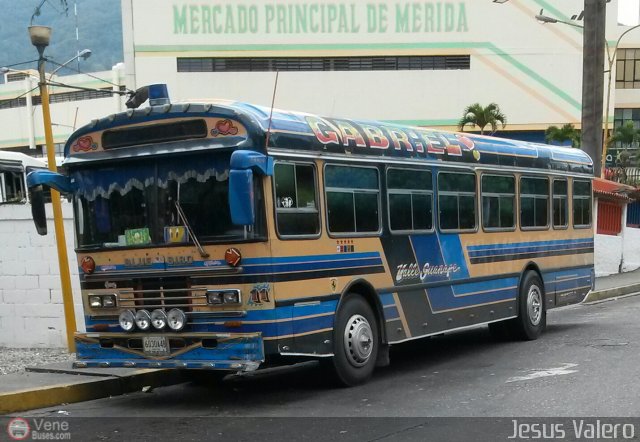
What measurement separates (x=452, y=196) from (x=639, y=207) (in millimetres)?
25101

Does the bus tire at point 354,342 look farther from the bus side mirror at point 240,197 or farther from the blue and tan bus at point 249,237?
the bus side mirror at point 240,197

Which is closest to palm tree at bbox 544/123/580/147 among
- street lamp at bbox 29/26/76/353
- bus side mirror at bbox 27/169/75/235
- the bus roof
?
the bus roof

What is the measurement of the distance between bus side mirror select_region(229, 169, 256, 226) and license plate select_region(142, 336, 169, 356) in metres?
1.61

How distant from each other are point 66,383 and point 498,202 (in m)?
6.44

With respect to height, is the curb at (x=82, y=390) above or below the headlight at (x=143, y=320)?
below

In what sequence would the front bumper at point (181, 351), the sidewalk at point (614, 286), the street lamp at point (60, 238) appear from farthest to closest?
the sidewalk at point (614, 286), the street lamp at point (60, 238), the front bumper at point (181, 351)

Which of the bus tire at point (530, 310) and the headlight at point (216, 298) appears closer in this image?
the headlight at point (216, 298)

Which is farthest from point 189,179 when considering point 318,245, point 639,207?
point 639,207

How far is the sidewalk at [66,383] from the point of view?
8.43 metres

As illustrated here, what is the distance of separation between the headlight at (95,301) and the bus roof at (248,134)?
57.3 inches

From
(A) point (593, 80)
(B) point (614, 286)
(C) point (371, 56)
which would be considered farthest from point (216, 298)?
(C) point (371, 56)

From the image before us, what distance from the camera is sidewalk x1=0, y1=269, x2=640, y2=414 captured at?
332 inches

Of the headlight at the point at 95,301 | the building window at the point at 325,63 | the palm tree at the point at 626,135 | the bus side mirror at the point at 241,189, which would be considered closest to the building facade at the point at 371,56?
the building window at the point at 325,63

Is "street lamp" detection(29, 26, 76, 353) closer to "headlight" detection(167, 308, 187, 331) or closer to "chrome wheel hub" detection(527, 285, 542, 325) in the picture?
"headlight" detection(167, 308, 187, 331)
